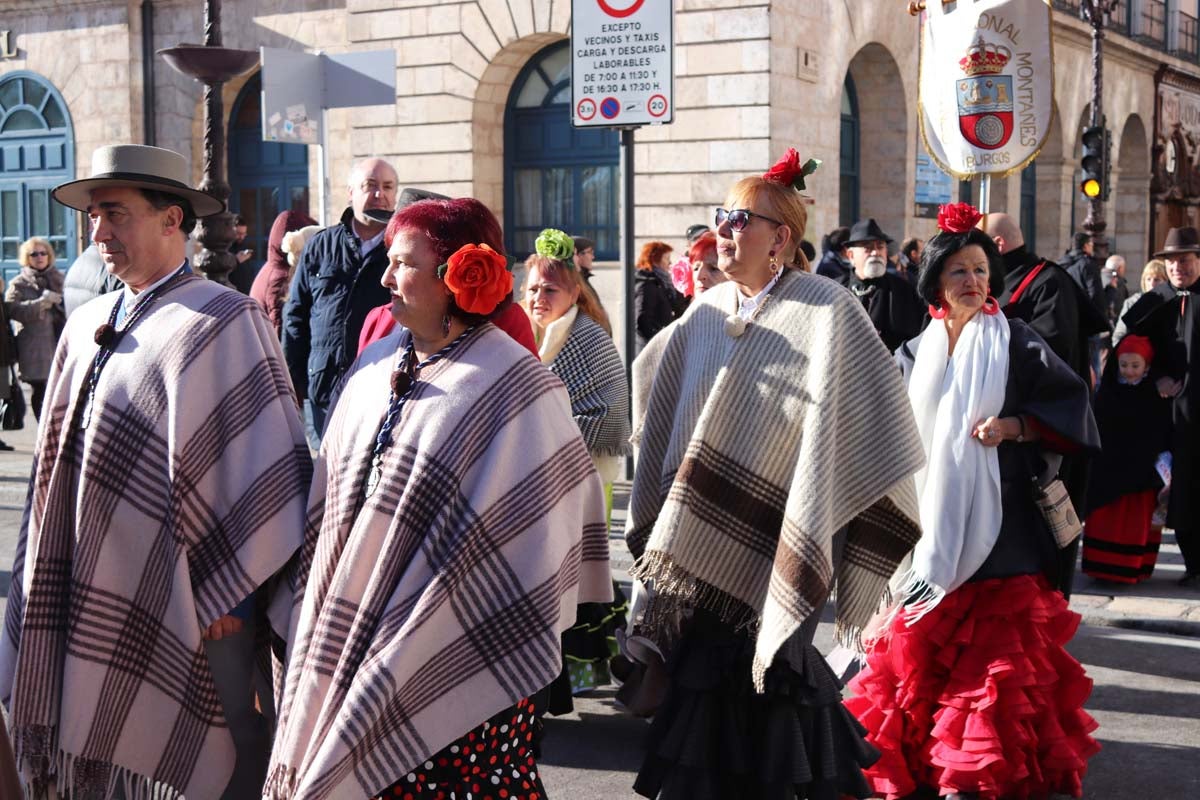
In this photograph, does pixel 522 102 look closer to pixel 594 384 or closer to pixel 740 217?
pixel 594 384

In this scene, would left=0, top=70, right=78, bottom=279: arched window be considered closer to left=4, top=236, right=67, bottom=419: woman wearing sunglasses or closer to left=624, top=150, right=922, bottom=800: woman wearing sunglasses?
left=4, top=236, right=67, bottom=419: woman wearing sunglasses

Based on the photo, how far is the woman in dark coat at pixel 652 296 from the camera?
11961 mm

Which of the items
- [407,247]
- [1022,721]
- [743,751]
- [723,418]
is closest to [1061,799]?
[1022,721]

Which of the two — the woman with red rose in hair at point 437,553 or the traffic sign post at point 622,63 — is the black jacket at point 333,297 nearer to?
the woman with red rose in hair at point 437,553

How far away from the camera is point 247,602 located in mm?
3969

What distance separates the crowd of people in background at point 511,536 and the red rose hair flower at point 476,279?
0.04ft

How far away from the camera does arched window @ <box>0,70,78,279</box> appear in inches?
882

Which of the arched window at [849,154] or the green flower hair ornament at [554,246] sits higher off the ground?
the arched window at [849,154]

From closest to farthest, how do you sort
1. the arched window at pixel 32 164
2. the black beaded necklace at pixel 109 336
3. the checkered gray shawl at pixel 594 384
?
1. the black beaded necklace at pixel 109 336
2. the checkered gray shawl at pixel 594 384
3. the arched window at pixel 32 164

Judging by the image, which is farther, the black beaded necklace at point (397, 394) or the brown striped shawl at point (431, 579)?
the black beaded necklace at point (397, 394)

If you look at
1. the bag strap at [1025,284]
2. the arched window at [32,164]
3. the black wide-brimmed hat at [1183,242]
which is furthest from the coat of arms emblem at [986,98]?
the arched window at [32,164]

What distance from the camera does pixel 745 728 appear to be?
4262mm

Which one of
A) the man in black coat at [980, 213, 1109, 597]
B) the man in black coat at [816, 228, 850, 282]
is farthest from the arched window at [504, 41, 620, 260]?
the man in black coat at [980, 213, 1109, 597]

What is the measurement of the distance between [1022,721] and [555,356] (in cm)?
232
